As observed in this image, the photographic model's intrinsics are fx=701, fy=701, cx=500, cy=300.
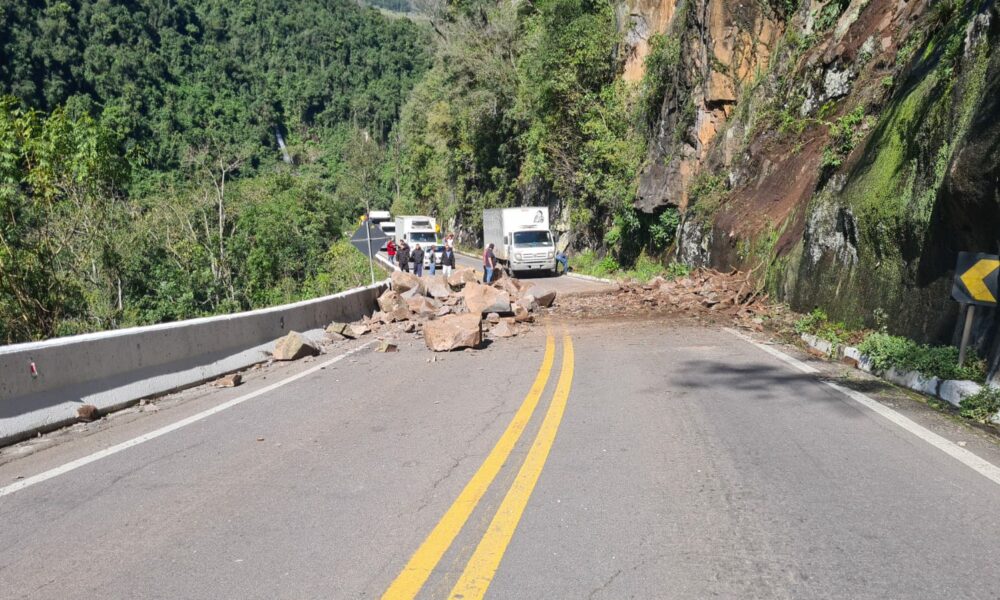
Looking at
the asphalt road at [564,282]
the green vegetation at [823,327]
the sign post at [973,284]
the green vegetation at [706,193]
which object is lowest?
the asphalt road at [564,282]

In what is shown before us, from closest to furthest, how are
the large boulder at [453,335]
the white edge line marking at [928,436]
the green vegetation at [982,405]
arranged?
the white edge line marking at [928,436] → the green vegetation at [982,405] → the large boulder at [453,335]

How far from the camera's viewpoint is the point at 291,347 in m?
11.0

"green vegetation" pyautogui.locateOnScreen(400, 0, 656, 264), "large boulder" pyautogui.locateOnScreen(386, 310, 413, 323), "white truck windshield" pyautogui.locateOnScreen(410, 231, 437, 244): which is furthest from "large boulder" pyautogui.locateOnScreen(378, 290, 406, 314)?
"white truck windshield" pyautogui.locateOnScreen(410, 231, 437, 244)

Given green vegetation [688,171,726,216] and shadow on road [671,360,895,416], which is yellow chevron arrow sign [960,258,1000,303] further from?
green vegetation [688,171,726,216]

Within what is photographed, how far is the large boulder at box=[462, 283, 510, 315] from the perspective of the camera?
1531 cm

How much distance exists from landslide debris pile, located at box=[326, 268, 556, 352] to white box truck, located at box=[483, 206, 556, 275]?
12.3m

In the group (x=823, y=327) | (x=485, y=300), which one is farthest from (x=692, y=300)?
(x=485, y=300)

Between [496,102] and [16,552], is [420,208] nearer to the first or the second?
[496,102]

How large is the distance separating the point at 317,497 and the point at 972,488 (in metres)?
4.40

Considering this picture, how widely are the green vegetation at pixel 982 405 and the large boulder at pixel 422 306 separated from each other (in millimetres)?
11193

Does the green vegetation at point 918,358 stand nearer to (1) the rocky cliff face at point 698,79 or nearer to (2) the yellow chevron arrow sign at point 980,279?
(2) the yellow chevron arrow sign at point 980,279

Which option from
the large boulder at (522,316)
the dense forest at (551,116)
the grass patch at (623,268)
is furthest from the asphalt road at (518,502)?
the dense forest at (551,116)

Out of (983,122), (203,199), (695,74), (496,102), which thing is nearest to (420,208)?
(496,102)

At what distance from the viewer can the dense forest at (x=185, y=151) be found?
19953mm
